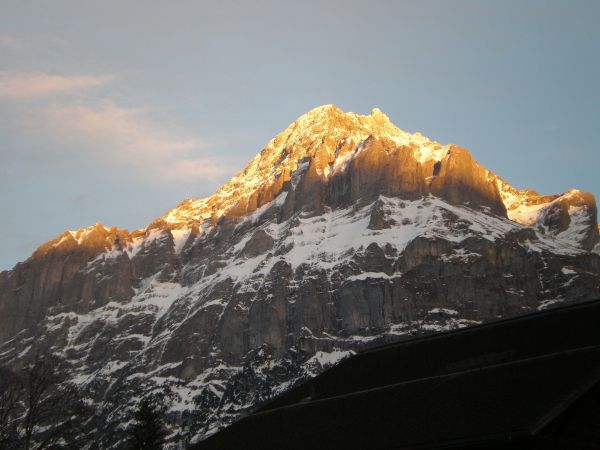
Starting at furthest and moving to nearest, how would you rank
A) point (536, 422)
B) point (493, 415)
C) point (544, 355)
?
point (544, 355)
point (493, 415)
point (536, 422)

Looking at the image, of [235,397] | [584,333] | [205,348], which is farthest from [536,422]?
[205,348]

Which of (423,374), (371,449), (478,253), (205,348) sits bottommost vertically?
(371,449)

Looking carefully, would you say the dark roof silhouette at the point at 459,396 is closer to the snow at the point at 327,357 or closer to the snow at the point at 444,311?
the snow at the point at 327,357

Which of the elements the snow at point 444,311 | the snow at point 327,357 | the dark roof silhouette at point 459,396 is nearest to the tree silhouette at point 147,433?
the dark roof silhouette at point 459,396

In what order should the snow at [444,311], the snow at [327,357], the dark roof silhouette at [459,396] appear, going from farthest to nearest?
the snow at [444,311] < the snow at [327,357] < the dark roof silhouette at [459,396]

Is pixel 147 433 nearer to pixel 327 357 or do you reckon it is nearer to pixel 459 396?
pixel 459 396

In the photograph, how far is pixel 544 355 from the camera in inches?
1179

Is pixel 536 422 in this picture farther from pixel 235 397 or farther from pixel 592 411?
pixel 235 397

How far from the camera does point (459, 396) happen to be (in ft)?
91.8

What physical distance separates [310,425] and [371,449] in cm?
524

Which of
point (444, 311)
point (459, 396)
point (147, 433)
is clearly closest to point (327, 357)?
point (444, 311)

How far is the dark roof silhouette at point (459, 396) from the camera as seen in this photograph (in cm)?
2469

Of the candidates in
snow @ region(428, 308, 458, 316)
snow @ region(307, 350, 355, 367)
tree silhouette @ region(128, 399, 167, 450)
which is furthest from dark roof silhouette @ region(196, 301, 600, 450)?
snow @ region(428, 308, 458, 316)

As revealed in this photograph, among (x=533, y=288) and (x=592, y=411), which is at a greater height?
(x=533, y=288)
